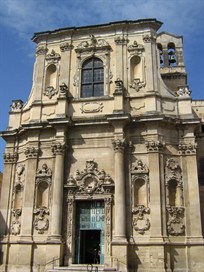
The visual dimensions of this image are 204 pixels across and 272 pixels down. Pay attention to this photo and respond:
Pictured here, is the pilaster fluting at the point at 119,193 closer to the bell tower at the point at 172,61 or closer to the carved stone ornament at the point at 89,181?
the carved stone ornament at the point at 89,181

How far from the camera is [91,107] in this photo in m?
18.8

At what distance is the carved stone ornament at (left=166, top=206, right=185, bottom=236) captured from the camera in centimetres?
1606

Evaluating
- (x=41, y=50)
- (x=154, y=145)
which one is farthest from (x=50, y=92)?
(x=154, y=145)

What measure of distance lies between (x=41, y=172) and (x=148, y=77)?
24.3 feet

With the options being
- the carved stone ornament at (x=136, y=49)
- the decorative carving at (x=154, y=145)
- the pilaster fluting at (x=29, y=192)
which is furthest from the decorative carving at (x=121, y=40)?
the pilaster fluting at (x=29, y=192)

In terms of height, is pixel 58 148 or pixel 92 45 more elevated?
pixel 92 45

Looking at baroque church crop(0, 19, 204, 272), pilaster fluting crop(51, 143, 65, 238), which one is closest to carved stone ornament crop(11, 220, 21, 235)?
baroque church crop(0, 19, 204, 272)

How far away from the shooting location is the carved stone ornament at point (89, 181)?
17141 millimetres

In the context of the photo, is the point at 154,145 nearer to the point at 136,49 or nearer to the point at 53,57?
the point at 136,49

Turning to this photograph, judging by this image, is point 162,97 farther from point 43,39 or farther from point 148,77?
point 43,39

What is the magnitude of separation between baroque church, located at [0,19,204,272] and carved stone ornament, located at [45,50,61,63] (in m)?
0.06

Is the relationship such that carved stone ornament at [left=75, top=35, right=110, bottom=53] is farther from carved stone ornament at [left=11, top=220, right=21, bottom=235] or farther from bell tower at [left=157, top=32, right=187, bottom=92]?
carved stone ornament at [left=11, top=220, right=21, bottom=235]

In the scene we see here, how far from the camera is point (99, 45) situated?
66.2 feet

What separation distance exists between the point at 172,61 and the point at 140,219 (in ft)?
47.6
